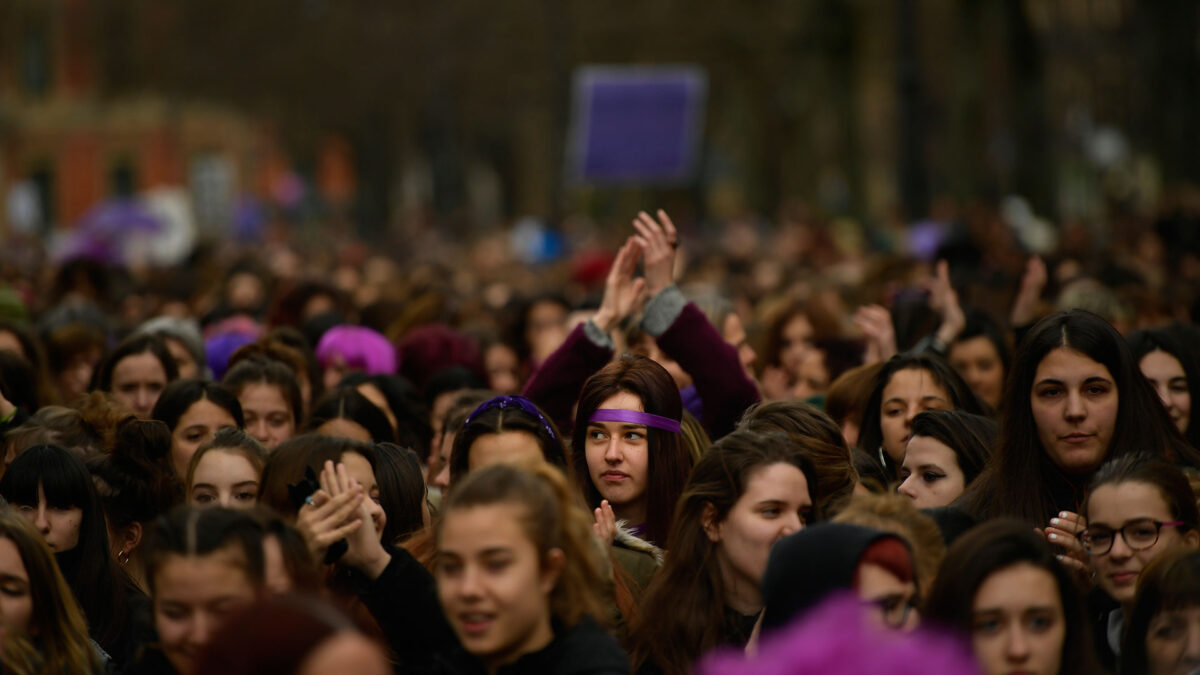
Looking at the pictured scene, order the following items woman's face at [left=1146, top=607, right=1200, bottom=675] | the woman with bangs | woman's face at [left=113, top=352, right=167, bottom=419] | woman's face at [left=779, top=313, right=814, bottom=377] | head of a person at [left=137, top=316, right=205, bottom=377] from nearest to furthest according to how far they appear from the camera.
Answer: woman's face at [left=1146, top=607, right=1200, bottom=675] < the woman with bangs < woman's face at [left=113, top=352, right=167, bottom=419] < head of a person at [left=137, top=316, right=205, bottom=377] < woman's face at [left=779, top=313, right=814, bottom=377]

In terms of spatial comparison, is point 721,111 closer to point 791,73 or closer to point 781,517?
point 791,73

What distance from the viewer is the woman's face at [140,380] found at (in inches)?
398

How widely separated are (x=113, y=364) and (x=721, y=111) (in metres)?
54.3

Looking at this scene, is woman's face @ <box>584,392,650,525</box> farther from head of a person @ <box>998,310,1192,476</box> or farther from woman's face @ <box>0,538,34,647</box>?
woman's face @ <box>0,538,34,647</box>

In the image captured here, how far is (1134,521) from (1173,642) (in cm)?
81

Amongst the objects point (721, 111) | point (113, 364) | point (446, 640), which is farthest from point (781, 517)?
point (721, 111)

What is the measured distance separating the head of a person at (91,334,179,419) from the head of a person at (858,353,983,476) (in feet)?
12.0

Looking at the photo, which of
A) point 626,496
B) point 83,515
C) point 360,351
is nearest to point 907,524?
point 626,496

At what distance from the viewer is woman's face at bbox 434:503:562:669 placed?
4.92 metres

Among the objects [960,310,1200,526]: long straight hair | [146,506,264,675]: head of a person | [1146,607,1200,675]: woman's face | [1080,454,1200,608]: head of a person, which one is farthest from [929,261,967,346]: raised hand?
[146,506,264,675]: head of a person

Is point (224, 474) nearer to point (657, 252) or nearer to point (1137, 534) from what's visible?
point (657, 252)

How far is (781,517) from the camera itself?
609cm

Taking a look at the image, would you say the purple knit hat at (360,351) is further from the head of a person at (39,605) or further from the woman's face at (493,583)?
the woman's face at (493,583)

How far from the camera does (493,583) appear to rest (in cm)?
493
